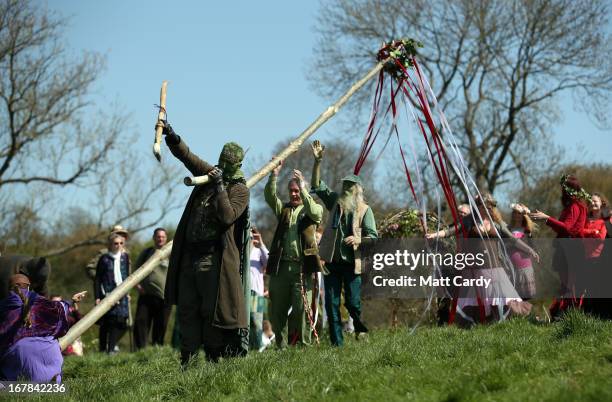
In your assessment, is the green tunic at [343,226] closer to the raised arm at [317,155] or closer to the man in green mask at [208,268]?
the raised arm at [317,155]

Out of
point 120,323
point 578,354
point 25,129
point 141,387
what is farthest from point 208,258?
point 25,129

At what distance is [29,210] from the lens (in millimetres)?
26906

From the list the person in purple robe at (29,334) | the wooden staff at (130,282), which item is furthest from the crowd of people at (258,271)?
the wooden staff at (130,282)

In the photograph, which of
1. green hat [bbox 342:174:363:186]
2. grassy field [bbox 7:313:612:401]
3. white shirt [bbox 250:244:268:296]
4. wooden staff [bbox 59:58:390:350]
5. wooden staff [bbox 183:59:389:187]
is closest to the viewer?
grassy field [bbox 7:313:612:401]

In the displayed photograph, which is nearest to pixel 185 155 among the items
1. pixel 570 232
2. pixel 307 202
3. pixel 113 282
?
pixel 307 202

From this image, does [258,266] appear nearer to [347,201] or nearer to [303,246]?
[303,246]

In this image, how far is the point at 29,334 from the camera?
793cm

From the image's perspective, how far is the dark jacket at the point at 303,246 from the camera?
34.4ft

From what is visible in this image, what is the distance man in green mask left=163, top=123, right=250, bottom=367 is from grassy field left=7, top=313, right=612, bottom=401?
331 mm

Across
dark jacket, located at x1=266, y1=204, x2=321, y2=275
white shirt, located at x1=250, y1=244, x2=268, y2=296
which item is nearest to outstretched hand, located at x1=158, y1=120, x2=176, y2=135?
dark jacket, located at x1=266, y1=204, x2=321, y2=275

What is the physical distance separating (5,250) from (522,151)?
16.0m

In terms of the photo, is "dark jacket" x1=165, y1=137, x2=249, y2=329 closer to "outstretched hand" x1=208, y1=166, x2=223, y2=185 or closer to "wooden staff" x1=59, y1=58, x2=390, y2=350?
"outstretched hand" x1=208, y1=166, x2=223, y2=185

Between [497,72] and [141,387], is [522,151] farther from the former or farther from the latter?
[141,387]

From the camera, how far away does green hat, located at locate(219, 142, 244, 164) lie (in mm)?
8441
